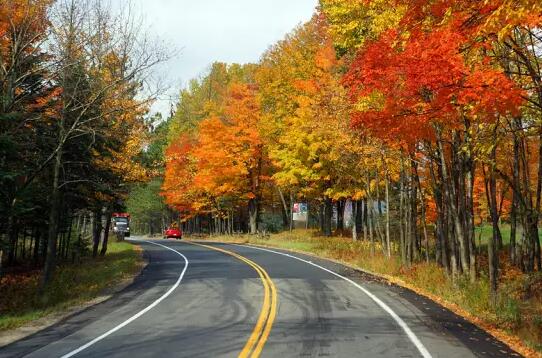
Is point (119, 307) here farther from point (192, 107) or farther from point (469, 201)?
point (192, 107)

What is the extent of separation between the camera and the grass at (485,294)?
10.3m

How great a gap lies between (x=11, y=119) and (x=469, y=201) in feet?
46.4

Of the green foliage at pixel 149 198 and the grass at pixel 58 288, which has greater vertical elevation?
the green foliage at pixel 149 198

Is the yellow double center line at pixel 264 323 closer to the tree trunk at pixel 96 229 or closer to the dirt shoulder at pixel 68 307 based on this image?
the dirt shoulder at pixel 68 307

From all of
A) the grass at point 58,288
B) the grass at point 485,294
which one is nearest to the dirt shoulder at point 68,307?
the grass at point 58,288

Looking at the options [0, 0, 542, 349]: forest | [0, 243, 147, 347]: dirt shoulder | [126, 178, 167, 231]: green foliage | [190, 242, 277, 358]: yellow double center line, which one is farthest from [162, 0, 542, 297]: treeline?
[0, 243, 147, 347]: dirt shoulder

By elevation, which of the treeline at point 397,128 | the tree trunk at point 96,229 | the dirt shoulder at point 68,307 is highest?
the treeline at point 397,128

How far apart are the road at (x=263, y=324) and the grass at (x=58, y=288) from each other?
4.14ft

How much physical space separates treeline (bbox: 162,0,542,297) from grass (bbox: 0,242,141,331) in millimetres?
10063

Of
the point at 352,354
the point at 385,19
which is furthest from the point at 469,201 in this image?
the point at 352,354

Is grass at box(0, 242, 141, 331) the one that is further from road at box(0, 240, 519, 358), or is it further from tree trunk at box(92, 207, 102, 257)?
tree trunk at box(92, 207, 102, 257)

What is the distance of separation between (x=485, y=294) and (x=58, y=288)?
1502 centimetres

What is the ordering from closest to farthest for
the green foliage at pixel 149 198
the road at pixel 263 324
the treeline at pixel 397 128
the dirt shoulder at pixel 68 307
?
the road at pixel 263 324 → the treeline at pixel 397 128 → the dirt shoulder at pixel 68 307 → the green foliage at pixel 149 198

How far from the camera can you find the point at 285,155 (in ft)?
123
